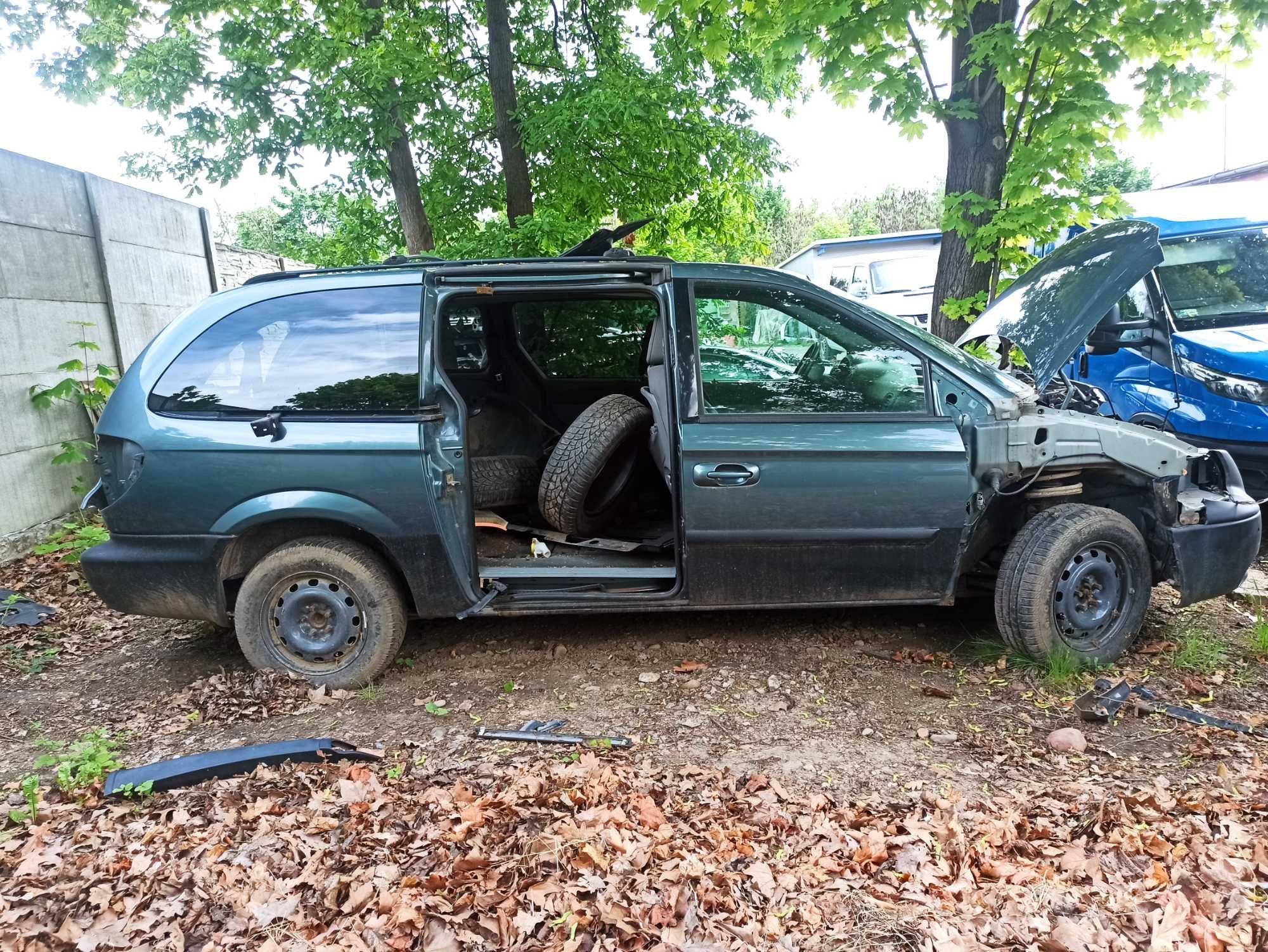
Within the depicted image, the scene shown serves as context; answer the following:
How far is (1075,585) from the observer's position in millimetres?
3865

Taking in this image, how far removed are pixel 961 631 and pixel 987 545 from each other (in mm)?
592

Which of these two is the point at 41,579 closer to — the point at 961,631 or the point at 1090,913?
the point at 961,631

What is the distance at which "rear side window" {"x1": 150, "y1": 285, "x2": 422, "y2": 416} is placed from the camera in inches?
149

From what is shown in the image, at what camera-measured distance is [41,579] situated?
5.50 meters

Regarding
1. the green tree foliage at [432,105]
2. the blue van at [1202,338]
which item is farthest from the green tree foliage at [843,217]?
the blue van at [1202,338]

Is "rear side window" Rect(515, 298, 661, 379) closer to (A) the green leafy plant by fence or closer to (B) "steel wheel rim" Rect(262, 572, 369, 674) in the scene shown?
(B) "steel wheel rim" Rect(262, 572, 369, 674)

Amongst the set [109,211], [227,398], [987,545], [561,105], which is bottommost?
[987,545]

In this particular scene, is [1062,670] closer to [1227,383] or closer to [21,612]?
[1227,383]

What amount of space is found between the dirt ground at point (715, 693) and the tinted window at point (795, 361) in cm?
127

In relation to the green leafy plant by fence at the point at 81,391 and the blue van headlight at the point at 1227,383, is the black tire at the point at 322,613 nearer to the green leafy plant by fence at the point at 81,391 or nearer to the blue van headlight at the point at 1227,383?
the green leafy plant by fence at the point at 81,391

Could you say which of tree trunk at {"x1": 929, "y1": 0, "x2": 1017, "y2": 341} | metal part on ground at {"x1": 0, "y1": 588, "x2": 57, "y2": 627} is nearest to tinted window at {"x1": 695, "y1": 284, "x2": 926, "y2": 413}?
tree trunk at {"x1": 929, "y1": 0, "x2": 1017, "y2": 341}

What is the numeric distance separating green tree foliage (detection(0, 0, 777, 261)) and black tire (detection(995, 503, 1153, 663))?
511cm

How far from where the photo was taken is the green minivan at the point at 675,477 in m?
3.73

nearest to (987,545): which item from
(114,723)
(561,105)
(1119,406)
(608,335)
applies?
(608,335)
